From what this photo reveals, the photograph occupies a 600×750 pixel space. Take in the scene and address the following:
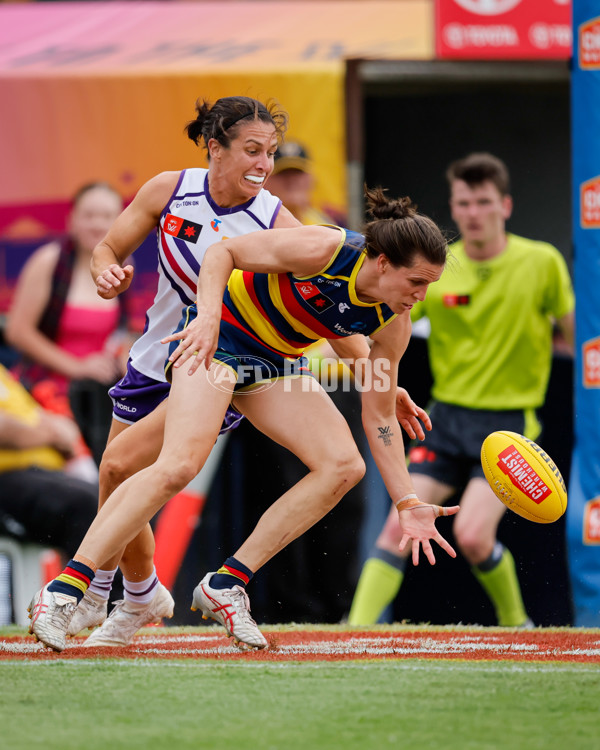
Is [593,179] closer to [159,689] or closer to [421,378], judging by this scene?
[421,378]

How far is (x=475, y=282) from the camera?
25.1 feet

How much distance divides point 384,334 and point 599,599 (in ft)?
9.32

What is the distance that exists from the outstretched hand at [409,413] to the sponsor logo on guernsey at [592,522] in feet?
6.95

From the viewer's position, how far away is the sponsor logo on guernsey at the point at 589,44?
7348 millimetres

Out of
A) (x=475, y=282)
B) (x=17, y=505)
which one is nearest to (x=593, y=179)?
(x=475, y=282)

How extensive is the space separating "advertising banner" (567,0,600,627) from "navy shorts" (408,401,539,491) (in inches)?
13.0

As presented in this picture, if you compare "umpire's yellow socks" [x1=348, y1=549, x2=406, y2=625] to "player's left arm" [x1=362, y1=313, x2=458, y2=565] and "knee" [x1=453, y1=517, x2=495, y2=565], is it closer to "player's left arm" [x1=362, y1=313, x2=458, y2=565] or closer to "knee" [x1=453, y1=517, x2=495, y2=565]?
"knee" [x1=453, y1=517, x2=495, y2=565]

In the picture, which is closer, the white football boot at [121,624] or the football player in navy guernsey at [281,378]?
the football player in navy guernsey at [281,378]

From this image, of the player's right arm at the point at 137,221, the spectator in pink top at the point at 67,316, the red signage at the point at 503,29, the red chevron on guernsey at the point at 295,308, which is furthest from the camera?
the red signage at the point at 503,29

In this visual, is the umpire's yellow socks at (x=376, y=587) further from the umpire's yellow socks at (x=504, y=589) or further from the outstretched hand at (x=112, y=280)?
the outstretched hand at (x=112, y=280)

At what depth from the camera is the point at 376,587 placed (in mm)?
7262

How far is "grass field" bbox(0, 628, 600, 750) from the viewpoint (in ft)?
11.7

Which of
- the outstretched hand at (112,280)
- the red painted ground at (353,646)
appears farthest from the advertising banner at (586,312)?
the outstretched hand at (112,280)

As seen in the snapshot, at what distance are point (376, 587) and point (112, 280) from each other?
291cm
